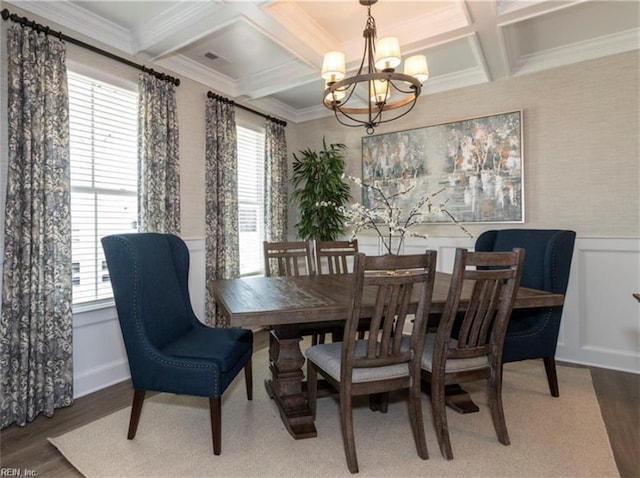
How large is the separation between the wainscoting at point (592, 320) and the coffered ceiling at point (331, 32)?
1712mm

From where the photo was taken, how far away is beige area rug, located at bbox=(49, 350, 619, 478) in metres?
1.84

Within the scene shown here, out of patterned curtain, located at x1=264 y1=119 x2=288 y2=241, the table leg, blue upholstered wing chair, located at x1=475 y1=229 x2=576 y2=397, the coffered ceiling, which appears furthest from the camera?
patterned curtain, located at x1=264 y1=119 x2=288 y2=241

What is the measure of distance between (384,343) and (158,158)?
247 centimetres

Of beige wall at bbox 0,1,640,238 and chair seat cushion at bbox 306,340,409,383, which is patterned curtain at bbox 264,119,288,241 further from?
chair seat cushion at bbox 306,340,409,383

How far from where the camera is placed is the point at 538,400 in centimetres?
259

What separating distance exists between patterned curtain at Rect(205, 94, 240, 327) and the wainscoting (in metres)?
0.23

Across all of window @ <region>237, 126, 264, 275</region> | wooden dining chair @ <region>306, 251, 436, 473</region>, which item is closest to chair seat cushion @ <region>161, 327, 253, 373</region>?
wooden dining chair @ <region>306, 251, 436, 473</region>

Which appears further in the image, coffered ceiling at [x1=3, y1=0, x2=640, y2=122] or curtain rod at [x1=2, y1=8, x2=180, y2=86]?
coffered ceiling at [x1=3, y1=0, x2=640, y2=122]

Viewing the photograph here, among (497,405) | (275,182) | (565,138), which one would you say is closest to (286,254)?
(275,182)

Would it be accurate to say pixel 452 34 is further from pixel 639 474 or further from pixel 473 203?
pixel 639 474

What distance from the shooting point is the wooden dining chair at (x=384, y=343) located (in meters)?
1.73

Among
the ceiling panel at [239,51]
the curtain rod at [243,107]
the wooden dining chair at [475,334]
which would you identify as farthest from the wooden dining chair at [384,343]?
the curtain rod at [243,107]

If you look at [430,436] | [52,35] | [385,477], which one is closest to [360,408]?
[430,436]

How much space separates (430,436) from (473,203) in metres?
2.45
